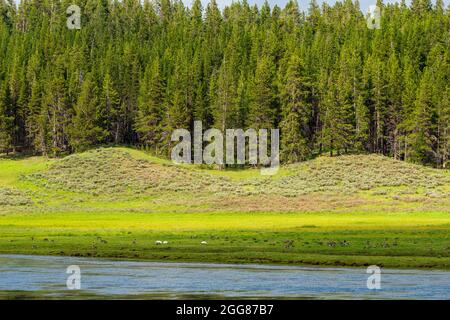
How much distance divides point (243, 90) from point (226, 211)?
4512cm

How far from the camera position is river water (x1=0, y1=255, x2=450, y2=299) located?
91.5 feet

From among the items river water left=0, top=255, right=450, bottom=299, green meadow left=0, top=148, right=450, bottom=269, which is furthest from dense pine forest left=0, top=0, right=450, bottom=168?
river water left=0, top=255, right=450, bottom=299

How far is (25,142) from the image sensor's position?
130 meters

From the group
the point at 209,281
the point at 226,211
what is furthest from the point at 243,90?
the point at 209,281

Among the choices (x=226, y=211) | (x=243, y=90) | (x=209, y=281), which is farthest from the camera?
(x=243, y=90)

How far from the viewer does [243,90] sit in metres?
119

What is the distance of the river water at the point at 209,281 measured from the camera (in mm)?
27875

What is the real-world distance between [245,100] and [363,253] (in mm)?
77735

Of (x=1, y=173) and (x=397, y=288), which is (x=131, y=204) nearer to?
(x=1, y=173)

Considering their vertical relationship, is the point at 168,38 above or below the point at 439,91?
above

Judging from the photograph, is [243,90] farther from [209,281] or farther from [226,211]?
[209,281]

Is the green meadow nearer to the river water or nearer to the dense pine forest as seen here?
the river water

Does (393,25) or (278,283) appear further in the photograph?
(393,25)

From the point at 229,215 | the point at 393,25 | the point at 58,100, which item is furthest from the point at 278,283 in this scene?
the point at 393,25
